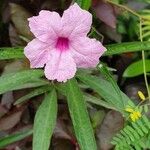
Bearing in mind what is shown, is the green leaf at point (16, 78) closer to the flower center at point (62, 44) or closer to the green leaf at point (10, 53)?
the green leaf at point (10, 53)

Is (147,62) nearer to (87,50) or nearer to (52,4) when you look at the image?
(52,4)

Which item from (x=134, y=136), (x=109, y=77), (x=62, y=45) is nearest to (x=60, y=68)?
(x=62, y=45)

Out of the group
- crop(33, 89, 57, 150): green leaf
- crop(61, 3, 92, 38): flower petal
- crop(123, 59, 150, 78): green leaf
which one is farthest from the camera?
crop(123, 59, 150, 78): green leaf

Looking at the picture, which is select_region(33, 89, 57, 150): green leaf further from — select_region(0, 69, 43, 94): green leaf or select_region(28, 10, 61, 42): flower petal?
select_region(28, 10, 61, 42): flower petal

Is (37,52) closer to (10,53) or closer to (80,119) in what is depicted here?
(10,53)

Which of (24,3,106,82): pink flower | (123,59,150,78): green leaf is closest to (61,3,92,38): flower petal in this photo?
(24,3,106,82): pink flower

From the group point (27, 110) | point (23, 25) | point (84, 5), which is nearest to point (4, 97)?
point (27, 110)
